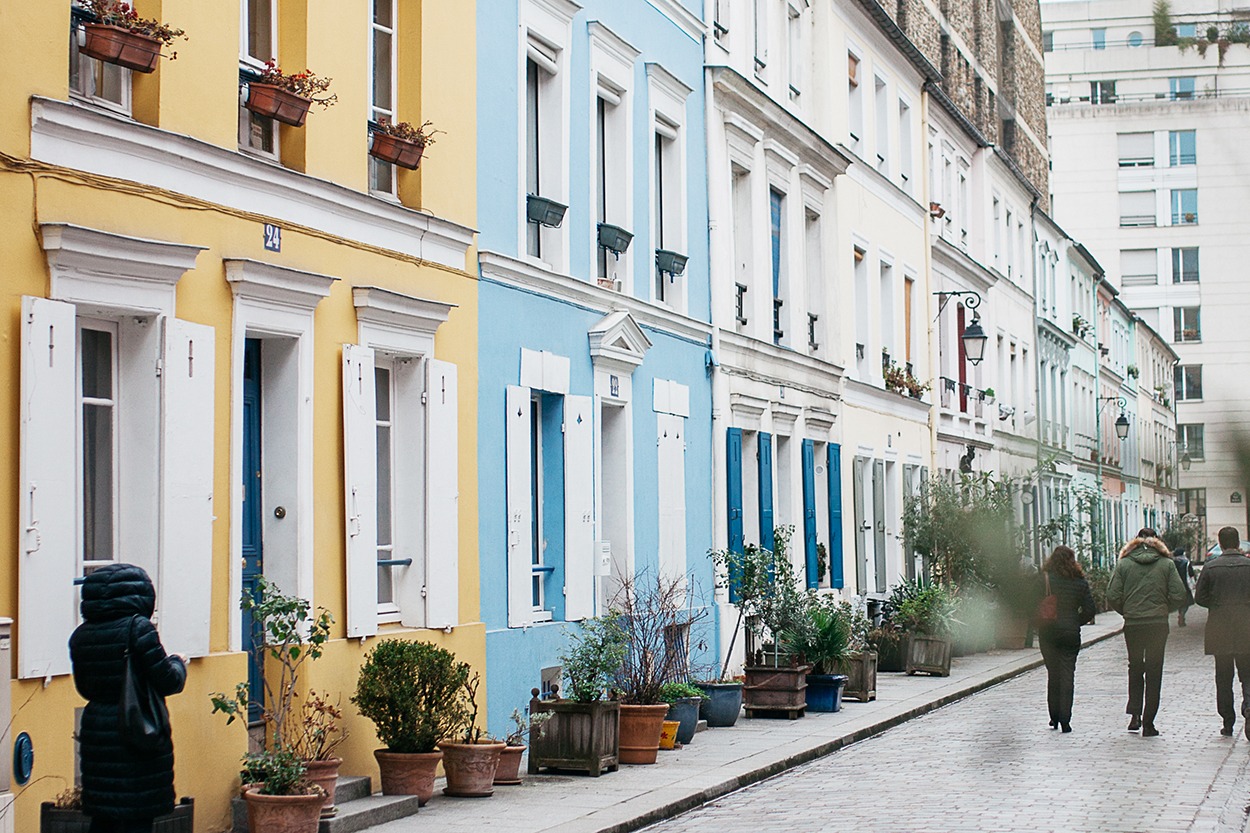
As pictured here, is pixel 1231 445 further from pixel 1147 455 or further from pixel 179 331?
pixel 179 331

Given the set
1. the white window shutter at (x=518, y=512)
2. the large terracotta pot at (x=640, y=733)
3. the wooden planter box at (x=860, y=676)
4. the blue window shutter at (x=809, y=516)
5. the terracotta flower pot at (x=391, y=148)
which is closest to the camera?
the terracotta flower pot at (x=391, y=148)

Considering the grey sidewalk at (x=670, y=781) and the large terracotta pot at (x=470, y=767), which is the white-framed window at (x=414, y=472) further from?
the grey sidewalk at (x=670, y=781)

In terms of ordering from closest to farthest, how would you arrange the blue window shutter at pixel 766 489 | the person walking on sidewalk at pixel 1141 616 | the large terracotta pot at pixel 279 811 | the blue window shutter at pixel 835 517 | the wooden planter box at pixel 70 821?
the wooden planter box at pixel 70 821, the large terracotta pot at pixel 279 811, the person walking on sidewalk at pixel 1141 616, the blue window shutter at pixel 766 489, the blue window shutter at pixel 835 517

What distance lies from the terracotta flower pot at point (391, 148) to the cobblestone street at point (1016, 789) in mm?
5338

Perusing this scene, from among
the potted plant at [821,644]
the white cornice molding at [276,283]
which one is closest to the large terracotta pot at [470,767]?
the white cornice molding at [276,283]

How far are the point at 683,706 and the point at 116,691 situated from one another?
322 inches

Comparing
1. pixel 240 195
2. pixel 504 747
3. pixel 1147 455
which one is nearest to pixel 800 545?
pixel 504 747

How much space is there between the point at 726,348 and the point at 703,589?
3055 millimetres

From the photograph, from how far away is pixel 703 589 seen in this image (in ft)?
63.9

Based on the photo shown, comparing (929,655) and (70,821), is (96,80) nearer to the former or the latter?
(70,821)

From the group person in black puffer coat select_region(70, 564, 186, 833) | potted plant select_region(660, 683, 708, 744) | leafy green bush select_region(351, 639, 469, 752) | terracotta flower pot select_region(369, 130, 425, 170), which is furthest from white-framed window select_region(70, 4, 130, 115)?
potted plant select_region(660, 683, 708, 744)

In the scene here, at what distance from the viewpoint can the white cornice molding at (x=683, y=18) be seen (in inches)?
739

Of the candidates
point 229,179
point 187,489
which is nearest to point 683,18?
point 229,179

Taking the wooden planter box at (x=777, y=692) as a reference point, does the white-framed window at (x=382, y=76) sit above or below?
above
